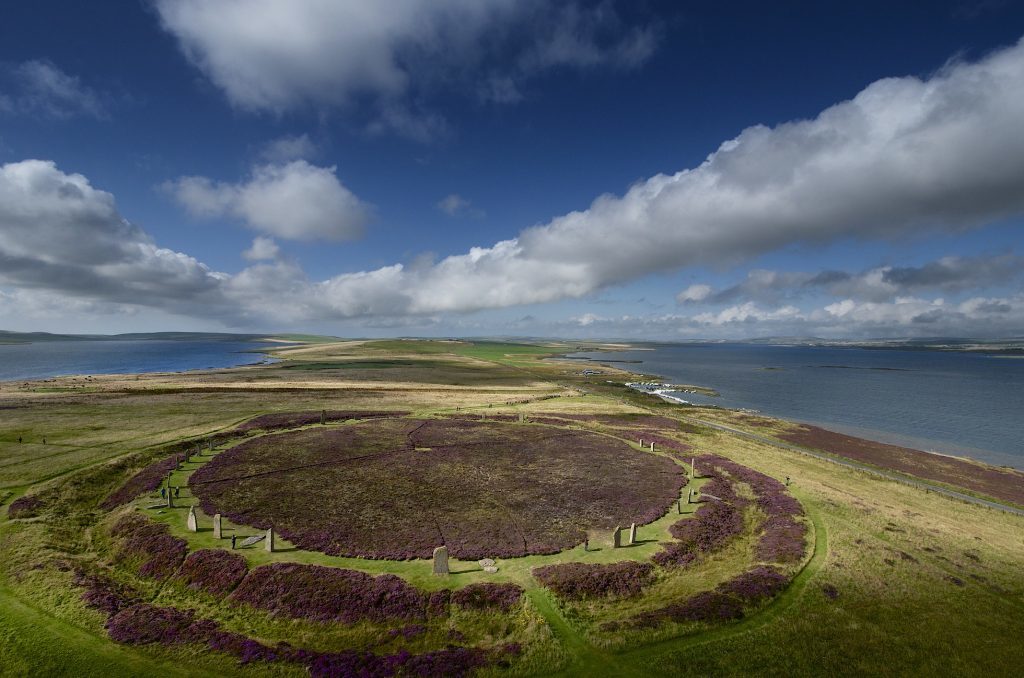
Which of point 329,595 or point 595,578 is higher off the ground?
point 329,595

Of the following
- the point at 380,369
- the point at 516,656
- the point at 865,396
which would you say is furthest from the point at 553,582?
the point at 380,369

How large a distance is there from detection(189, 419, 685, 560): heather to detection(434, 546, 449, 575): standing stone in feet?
7.46

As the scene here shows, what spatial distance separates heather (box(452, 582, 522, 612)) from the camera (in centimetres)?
2166

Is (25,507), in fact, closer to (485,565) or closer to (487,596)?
(485,565)

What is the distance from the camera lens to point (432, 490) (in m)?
38.6

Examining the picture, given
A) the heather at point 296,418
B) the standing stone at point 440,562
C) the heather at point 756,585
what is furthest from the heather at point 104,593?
the heather at point 296,418

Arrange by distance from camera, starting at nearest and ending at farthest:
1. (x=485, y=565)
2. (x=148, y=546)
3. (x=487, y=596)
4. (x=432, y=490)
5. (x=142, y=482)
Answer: (x=487, y=596) → (x=485, y=565) → (x=148, y=546) → (x=142, y=482) → (x=432, y=490)

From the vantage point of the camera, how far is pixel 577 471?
45.5 m

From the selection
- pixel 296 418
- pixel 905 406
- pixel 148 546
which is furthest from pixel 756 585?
pixel 905 406

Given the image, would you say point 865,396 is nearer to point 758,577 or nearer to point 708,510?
point 708,510

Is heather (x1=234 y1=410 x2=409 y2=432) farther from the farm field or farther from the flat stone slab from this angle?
the flat stone slab

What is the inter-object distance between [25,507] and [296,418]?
37.6m

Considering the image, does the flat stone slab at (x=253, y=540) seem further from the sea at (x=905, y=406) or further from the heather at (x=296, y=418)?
the sea at (x=905, y=406)

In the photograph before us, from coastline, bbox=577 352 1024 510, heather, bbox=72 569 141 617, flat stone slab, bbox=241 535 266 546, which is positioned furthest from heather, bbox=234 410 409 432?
coastline, bbox=577 352 1024 510
